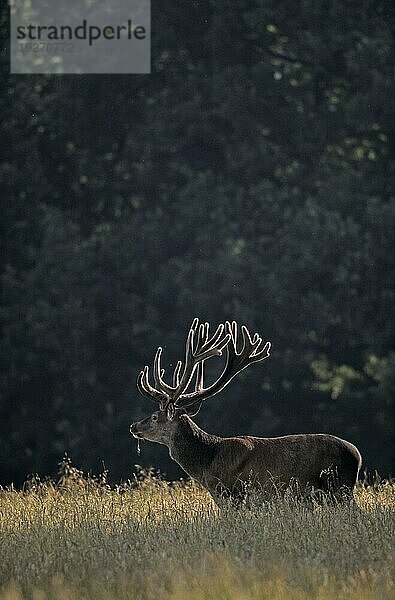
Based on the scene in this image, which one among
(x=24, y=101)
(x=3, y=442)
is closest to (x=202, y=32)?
(x=24, y=101)

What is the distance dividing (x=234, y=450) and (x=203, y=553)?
6.86 feet

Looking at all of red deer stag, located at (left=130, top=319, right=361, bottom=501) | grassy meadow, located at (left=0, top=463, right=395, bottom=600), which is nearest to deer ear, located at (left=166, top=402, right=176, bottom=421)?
red deer stag, located at (left=130, top=319, right=361, bottom=501)

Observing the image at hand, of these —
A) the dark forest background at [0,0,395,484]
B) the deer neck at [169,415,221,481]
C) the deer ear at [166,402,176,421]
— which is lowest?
the dark forest background at [0,0,395,484]

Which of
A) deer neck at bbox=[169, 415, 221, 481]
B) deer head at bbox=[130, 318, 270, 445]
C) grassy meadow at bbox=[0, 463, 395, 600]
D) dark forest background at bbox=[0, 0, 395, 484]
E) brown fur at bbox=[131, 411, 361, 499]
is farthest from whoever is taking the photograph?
dark forest background at bbox=[0, 0, 395, 484]

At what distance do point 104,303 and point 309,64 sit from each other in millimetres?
4498

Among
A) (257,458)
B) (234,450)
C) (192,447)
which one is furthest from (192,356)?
(257,458)

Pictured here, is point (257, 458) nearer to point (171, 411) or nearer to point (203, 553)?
point (171, 411)

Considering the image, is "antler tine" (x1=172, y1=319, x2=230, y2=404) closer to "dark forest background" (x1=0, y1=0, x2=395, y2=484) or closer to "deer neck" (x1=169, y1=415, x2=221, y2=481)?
"deer neck" (x1=169, y1=415, x2=221, y2=481)

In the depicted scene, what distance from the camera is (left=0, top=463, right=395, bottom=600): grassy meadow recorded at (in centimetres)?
780

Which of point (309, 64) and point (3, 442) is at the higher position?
point (309, 64)

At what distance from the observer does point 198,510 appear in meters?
10.3

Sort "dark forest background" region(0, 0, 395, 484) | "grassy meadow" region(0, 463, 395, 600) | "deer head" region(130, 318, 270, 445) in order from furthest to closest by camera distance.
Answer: "dark forest background" region(0, 0, 395, 484)
"deer head" region(130, 318, 270, 445)
"grassy meadow" region(0, 463, 395, 600)

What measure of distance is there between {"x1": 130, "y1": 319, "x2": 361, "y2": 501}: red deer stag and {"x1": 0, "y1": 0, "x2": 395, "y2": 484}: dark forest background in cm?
818

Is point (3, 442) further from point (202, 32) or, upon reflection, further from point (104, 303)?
point (202, 32)
